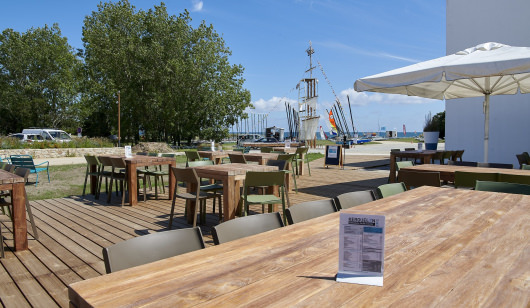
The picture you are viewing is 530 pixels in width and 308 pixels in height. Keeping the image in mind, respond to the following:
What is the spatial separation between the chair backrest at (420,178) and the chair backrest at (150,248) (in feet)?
10.3

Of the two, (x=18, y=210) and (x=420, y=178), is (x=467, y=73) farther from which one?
(x=18, y=210)

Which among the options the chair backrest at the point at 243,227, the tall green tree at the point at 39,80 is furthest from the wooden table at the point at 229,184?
the tall green tree at the point at 39,80

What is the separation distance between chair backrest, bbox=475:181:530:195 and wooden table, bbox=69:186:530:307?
1463 mm

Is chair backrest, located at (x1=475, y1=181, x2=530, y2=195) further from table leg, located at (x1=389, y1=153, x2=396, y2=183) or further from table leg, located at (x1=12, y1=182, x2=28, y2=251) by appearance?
table leg, located at (x1=12, y1=182, x2=28, y2=251)

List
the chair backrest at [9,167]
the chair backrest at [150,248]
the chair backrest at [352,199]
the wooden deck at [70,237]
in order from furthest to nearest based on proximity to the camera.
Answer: the chair backrest at [9,167]
the wooden deck at [70,237]
the chair backrest at [352,199]
the chair backrest at [150,248]

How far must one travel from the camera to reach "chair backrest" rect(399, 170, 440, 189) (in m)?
3.84

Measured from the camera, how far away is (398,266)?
124cm

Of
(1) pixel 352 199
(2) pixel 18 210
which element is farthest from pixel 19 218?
(1) pixel 352 199

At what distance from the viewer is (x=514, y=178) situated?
12.2ft

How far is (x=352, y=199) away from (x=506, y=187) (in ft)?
5.20

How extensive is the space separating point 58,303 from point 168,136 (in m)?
26.6

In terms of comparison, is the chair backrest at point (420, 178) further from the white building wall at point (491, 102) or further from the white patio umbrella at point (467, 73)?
the white building wall at point (491, 102)

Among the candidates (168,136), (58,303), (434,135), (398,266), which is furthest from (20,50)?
(398,266)

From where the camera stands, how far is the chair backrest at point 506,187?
300 cm
